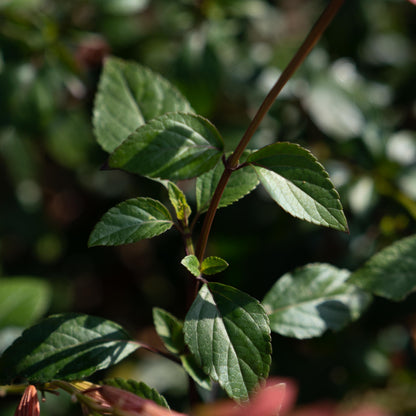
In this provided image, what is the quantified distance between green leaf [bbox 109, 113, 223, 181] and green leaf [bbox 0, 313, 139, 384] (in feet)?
0.94

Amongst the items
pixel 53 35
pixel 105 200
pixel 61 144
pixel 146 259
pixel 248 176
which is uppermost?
pixel 248 176

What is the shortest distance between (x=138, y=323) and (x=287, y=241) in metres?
0.85

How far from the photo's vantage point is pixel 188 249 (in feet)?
2.56

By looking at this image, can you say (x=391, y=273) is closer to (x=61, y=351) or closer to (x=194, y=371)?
(x=194, y=371)

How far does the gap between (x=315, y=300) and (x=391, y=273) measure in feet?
0.50

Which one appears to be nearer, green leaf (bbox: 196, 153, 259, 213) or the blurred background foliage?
green leaf (bbox: 196, 153, 259, 213)

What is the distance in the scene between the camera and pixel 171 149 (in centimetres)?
71

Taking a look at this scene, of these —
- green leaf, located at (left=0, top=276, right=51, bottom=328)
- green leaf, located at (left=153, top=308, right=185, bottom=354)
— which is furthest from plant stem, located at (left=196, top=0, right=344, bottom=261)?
green leaf, located at (left=0, top=276, right=51, bottom=328)

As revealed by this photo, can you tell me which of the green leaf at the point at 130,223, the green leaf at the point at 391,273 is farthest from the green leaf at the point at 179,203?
the green leaf at the point at 391,273

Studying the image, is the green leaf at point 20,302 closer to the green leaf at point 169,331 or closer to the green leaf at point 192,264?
the green leaf at point 169,331

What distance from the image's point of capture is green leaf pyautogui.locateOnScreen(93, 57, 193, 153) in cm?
92

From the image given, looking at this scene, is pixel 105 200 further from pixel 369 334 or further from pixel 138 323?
pixel 369 334

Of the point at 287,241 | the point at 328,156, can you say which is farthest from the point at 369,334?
the point at 328,156

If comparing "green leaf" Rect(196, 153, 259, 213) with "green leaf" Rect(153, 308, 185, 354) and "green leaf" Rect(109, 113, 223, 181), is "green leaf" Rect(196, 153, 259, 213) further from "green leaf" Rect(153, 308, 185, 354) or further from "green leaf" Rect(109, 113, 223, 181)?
"green leaf" Rect(153, 308, 185, 354)
